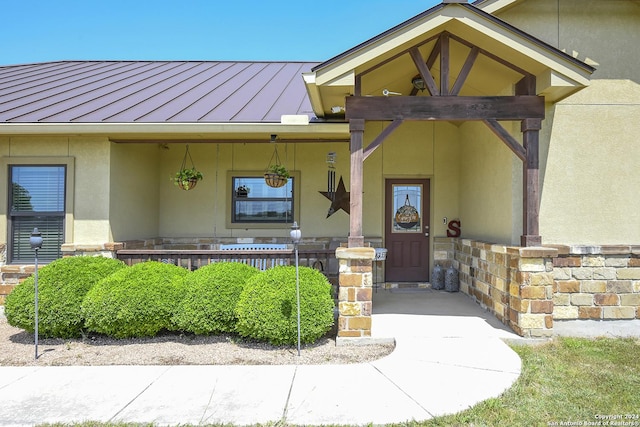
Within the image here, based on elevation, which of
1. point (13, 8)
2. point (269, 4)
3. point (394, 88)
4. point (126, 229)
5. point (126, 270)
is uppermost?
point (269, 4)

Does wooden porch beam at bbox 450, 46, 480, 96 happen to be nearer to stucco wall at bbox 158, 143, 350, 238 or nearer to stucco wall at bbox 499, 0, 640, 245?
stucco wall at bbox 499, 0, 640, 245

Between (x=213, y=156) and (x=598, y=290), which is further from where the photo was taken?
(x=213, y=156)

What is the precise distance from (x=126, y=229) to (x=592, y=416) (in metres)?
7.39

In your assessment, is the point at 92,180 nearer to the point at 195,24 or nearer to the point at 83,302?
the point at 83,302

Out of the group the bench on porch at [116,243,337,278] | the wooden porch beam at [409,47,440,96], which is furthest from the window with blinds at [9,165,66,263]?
the wooden porch beam at [409,47,440,96]

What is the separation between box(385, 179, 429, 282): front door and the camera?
849 cm

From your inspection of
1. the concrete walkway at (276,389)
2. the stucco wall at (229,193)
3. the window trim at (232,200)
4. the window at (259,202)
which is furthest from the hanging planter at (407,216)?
the concrete walkway at (276,389)

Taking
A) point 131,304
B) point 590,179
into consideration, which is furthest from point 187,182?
point 590,179

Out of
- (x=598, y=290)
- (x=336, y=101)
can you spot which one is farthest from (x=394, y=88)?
(x=598, y=290)

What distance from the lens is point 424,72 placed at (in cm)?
534

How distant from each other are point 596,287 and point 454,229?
2.87 m

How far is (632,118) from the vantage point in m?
6.15

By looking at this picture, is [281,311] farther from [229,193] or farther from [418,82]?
[418,82]

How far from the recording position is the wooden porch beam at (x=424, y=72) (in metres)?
5.30
